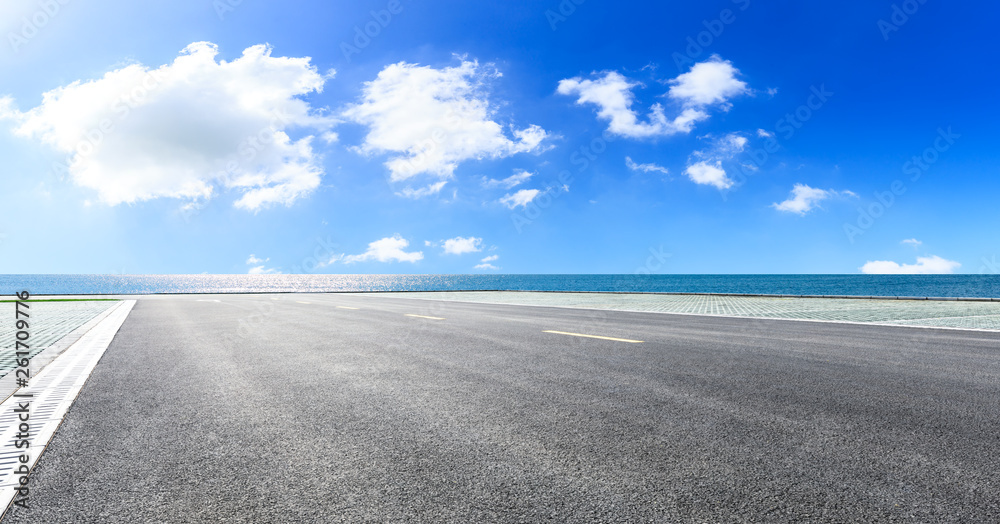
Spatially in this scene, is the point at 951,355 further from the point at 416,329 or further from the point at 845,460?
the point at 416,329

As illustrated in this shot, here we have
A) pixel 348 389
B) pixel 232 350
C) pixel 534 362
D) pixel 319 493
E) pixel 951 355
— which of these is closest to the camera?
pixel 319 493

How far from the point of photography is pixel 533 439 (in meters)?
3.66

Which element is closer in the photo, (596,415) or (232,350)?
(596,415)

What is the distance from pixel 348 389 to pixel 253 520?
9.57ft

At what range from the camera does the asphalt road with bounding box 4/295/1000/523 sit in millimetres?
2625

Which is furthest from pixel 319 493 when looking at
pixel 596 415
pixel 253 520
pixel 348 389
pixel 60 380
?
pixel 60 380

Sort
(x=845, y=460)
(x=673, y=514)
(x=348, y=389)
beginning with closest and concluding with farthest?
(x=673, y=514)
(x=845, y=460)
(x=348, y=389)

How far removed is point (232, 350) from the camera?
845 cm

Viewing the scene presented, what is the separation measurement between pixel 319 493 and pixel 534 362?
172 inches

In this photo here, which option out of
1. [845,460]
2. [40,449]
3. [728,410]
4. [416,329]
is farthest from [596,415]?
[416,329]

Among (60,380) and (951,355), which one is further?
(951,355)

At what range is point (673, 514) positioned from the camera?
8.16 ft

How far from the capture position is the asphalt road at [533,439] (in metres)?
2.62

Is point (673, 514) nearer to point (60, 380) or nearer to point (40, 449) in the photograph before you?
point (40, 449)
